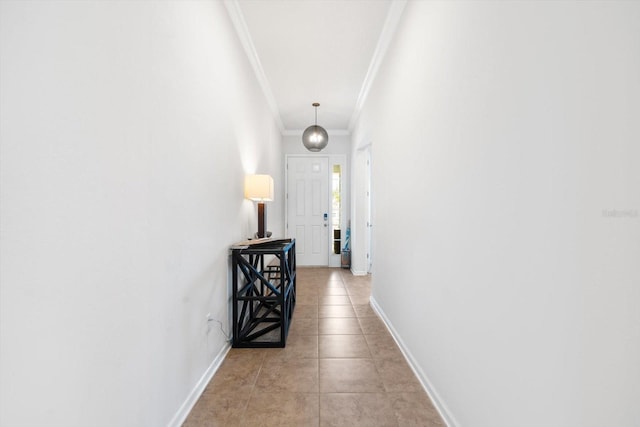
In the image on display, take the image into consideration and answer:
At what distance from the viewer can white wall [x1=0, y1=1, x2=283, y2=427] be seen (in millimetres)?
754

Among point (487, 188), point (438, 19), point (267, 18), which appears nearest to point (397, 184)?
point (438, 19)

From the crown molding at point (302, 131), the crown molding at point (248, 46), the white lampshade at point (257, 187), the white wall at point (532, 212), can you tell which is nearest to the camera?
the white wall at point (532, 212)

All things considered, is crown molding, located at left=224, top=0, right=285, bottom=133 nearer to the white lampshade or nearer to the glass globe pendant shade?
the glass globe pendant shade

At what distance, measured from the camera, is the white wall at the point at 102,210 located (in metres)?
0.75

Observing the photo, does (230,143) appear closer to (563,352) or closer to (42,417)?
(42,417)

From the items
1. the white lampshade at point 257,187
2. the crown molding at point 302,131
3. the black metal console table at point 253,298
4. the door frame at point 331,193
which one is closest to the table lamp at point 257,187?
the white lampshade at point 257,187

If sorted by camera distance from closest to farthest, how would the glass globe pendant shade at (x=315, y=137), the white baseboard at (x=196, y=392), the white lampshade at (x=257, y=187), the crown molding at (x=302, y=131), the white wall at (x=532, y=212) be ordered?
1. the white wall at (x=532, y=212)
2. the white baseboard at (x=196, y=392)
3. the white lampshade at (x=257, y=187)
4. the glass globe pendant shade at (x=315, y=137)
5. the crown molding at (x=302, y=131)

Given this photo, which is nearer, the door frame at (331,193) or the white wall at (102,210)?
the white wall at (102,210)

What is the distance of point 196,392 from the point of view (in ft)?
5.90

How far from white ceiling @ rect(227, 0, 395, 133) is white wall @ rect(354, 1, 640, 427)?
2.91ft

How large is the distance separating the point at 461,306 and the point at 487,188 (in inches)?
23.7

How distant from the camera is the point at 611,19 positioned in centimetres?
73

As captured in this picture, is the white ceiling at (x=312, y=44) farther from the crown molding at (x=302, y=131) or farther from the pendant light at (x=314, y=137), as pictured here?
the crown molding at (x=302, y=131)

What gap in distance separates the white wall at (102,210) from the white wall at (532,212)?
1428 mm
